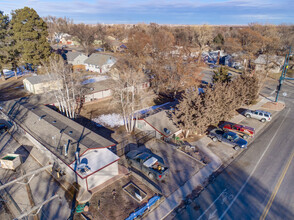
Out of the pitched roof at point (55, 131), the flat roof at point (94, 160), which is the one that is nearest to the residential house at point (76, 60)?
the pitched roof at point (55, 131)

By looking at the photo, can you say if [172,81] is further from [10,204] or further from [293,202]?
[10,204]

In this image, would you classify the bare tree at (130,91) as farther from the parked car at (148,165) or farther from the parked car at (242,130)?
the parked car at (242,130)

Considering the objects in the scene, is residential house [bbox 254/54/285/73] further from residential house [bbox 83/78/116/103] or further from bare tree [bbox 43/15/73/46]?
bare tree [bbox 43/15/73/46]

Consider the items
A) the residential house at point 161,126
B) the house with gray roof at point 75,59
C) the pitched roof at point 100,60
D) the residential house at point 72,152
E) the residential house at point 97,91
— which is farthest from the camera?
the house with gray roof at point 75,59

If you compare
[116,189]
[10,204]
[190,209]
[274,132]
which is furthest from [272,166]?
[10,204]

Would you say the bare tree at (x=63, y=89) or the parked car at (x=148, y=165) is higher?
the bare tree at (x=63, y=89)
